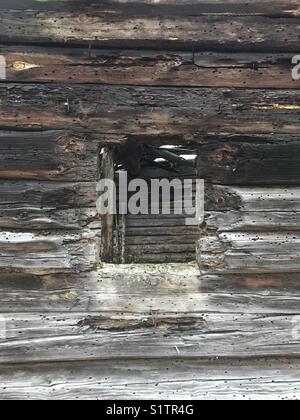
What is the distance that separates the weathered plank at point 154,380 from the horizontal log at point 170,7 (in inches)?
72.1

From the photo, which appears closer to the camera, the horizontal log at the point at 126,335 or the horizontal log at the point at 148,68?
the horizontal log at the point at 148,68

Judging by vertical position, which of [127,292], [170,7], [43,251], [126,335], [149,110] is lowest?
[126,335]

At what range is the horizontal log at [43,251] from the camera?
2.58 metres

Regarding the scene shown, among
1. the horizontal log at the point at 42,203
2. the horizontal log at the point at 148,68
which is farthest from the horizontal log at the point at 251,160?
the horizontal log at the point at 42,203

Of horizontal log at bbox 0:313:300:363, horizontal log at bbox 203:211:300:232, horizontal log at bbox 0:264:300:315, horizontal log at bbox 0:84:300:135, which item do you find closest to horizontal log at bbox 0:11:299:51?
horizontal log at bbox 0:84:300:135

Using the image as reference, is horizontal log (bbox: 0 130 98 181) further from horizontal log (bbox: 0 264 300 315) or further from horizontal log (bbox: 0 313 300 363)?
horizontal log (bbox: 0 313 300 363)

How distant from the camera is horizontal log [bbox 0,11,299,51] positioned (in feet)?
8.21

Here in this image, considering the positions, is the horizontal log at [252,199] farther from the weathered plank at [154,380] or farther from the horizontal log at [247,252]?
the weathered plank at [154,380]

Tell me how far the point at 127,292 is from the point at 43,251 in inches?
19.3

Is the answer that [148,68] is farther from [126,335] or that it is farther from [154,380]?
[154,380]

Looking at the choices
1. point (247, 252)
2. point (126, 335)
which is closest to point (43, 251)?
point (126, 335)

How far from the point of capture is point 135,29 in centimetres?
251

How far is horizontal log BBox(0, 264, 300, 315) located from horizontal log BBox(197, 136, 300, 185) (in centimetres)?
→ 52
